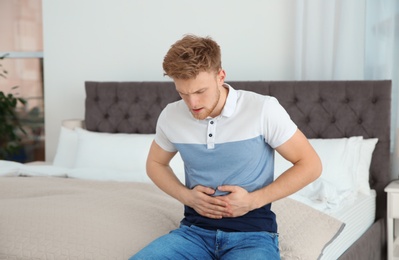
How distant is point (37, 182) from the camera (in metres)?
3.40

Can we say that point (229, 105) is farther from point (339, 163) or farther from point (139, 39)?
point (139, 39)

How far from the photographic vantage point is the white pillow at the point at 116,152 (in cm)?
393

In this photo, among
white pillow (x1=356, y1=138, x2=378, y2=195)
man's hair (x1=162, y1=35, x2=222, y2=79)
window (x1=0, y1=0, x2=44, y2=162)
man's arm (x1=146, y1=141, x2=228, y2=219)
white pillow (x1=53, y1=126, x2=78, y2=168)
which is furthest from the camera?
window (x1=0, y1=0, x2=44, y2=162)

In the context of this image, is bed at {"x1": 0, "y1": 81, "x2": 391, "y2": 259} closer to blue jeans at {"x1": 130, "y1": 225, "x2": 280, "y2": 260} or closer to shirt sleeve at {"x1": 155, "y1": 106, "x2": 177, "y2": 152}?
blue jeans at {"x1": 130, "y1": 225, "x2": 280, "y2": 260}

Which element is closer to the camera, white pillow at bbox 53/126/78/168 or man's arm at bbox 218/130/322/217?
man's arm at bbox 218/130/322/217

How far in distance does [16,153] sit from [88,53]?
1136 mm

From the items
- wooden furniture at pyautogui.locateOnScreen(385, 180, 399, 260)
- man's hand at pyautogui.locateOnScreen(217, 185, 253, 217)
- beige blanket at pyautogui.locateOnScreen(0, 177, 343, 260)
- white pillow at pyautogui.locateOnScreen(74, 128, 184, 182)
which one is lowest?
wooden furniture at pyautogui.locateOnScreen(385, 180, 399, 260)

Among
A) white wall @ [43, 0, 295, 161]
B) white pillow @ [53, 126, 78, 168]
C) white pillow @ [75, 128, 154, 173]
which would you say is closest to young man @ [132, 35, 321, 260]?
white pillow @ [75, 128, 154, 173]

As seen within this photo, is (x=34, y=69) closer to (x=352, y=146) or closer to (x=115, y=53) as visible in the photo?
(x=115, y=53)

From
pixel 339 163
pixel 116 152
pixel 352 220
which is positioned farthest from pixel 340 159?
pixel 116 152

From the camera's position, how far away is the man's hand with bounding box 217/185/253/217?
2.03 metres

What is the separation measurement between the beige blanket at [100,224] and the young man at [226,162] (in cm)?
29

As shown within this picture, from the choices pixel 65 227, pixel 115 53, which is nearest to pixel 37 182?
pixel 65 227

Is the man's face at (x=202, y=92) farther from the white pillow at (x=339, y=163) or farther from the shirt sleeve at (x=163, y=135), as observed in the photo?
the white pillow at (x=339, y=163)
